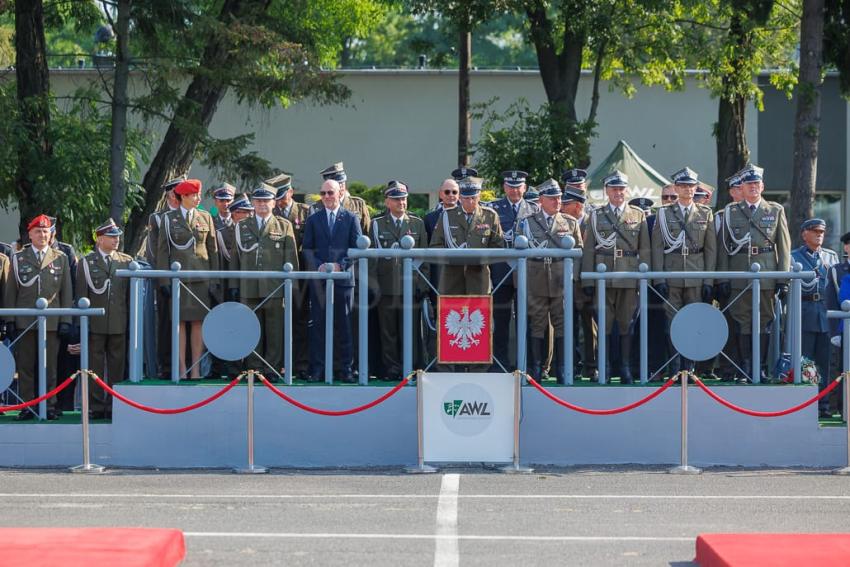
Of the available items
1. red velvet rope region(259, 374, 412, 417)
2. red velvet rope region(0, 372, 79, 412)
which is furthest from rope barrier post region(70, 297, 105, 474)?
red velvet rope region(259, 374, 412, 417)

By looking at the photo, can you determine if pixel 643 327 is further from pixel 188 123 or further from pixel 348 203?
pixel 188 123

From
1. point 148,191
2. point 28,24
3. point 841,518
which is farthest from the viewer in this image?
point 148,191

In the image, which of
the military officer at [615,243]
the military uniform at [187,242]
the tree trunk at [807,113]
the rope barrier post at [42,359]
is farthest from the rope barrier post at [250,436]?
the tree trunk at [807,113]

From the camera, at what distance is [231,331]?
13172mm

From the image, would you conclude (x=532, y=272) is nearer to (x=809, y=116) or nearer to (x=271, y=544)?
(x=271, y=544)

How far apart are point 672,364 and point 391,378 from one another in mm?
2678

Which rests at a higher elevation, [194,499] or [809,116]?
[809,116]

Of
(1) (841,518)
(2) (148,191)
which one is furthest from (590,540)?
(2) (148,191)

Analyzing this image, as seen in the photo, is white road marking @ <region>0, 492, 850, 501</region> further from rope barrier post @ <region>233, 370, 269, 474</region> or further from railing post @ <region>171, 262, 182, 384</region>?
railing post @ <region>171, 262, 182, 384</region>

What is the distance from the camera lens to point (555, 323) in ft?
44.7

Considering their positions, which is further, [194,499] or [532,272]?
[532,272]

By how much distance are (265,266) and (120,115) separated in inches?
314

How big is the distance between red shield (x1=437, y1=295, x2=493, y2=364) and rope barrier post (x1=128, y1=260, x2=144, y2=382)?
276 cm

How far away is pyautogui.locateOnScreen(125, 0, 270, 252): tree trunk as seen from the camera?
21219 millimetres
